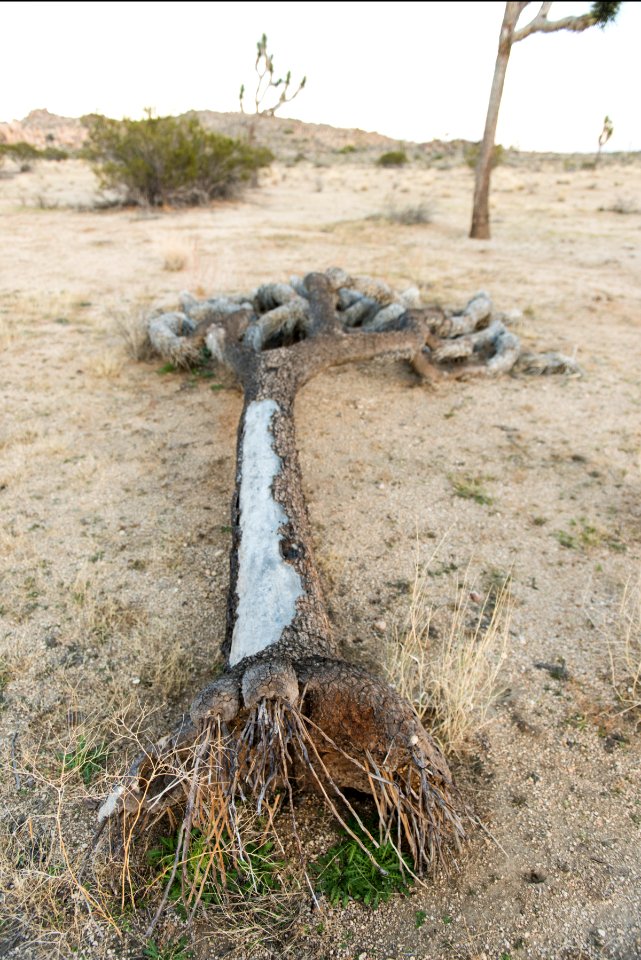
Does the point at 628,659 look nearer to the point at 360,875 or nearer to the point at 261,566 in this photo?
the point at 360,875

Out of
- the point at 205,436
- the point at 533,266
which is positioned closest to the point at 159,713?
the point at 205,436

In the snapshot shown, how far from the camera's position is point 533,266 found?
10406 millimetres

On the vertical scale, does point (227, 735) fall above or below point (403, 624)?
above

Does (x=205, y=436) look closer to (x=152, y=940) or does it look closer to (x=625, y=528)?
(x=625, y=528)

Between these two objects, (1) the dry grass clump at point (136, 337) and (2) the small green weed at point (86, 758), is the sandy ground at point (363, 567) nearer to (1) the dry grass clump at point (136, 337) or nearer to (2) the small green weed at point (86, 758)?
(2) the small green weed at point (86, 758)

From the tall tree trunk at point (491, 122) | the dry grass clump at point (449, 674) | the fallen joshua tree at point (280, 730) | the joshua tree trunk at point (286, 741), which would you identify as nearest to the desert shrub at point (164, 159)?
the tall tree trunk at point (491, 122)

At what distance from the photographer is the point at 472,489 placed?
4.31 metres

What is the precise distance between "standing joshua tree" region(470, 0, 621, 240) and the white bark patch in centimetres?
1060

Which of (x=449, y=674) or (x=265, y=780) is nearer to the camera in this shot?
(x=265, y=780)

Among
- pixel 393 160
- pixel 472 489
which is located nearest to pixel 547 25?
pixel 472 489

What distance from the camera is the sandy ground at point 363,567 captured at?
190cm

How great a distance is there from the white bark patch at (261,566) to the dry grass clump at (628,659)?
1.46 meters

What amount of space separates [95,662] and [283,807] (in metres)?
1.15

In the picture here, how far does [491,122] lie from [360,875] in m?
12.8
